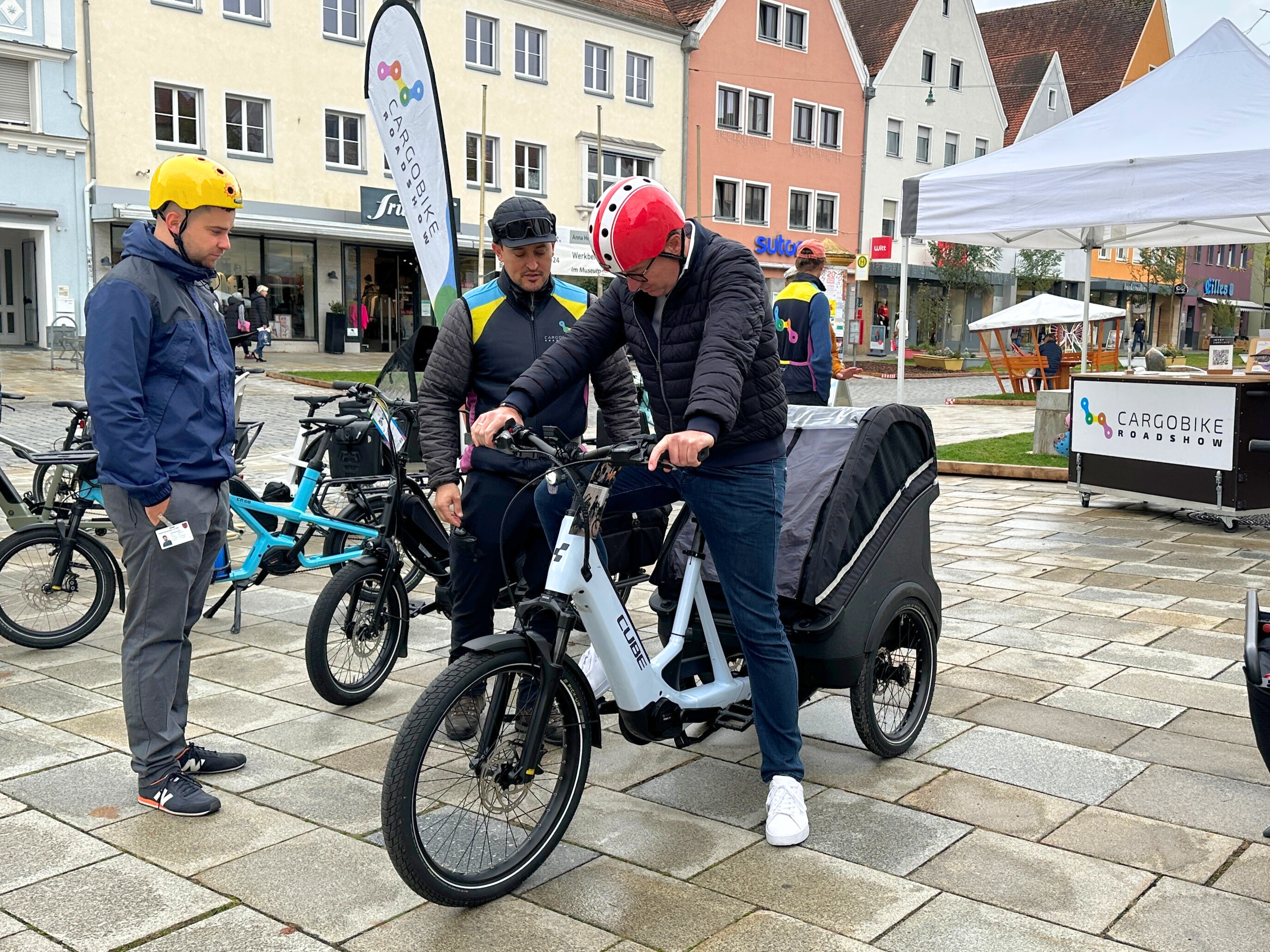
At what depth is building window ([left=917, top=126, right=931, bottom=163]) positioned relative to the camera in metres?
46.1

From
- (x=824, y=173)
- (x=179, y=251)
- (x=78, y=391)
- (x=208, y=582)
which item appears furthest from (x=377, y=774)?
(x=824, y=173)

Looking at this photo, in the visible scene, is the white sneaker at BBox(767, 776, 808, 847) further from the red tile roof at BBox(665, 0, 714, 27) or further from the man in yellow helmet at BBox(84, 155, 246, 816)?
the red tile roof at BBox(665, 0, 714, 27)

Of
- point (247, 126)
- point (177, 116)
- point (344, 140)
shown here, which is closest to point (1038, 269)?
point (344, 140)

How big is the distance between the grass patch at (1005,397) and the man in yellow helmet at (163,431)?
21.0 meters

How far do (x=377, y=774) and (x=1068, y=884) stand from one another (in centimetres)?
219

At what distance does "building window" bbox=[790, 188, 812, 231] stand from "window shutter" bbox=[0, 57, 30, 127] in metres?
24.2

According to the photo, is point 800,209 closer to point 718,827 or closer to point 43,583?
point 43,583

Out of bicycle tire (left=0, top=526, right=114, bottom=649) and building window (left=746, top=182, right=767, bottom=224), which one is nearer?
bicycle tire (left=0, top=526, right=114, bottom=649)

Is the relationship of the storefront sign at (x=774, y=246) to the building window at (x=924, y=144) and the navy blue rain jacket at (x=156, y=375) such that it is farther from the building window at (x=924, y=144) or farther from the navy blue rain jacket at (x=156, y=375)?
the navy blue rain jacket at (x=156, y=375)

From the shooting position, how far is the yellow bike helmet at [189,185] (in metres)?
3.68

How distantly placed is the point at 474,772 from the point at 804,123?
4114cm

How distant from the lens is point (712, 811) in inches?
150

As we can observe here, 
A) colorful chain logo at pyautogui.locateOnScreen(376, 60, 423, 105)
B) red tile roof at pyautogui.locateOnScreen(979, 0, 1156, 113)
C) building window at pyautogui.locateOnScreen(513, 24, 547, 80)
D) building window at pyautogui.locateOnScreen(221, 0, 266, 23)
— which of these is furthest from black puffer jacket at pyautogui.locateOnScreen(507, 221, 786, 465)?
red tile roof at pyautogui.locateOnScreen(979, 0, 1156, 113)

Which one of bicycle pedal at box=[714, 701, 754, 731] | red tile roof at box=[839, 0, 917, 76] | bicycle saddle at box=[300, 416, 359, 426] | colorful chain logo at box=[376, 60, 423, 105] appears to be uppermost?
red tile roof at box=[839, 0, 917, 76]
